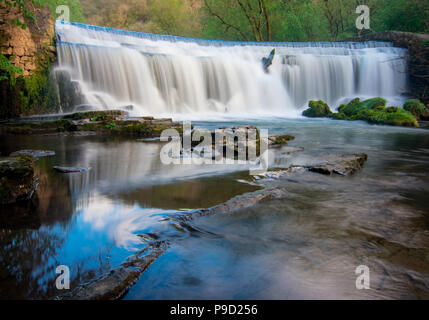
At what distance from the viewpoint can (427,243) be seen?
240 centimetres

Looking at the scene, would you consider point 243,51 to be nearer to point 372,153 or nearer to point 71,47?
point 71,47

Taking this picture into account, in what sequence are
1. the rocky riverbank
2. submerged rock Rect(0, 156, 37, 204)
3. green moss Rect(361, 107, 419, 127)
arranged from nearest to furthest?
1. submerged rock Rect(0, 156, 37, 204)
2. the rocky riverbank
3. green moss Rect(361, 107, 419, 127)

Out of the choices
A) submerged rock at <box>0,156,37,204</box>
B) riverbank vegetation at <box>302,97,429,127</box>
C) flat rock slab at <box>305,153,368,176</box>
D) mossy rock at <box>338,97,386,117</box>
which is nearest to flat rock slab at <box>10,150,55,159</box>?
submerged rock at <box>0,156,37,204</box>

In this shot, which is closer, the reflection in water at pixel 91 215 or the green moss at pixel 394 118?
the reflection in water at pixel 91 215

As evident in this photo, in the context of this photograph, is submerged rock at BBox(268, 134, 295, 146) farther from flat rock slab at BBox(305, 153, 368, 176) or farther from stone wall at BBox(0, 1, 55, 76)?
stone wall at BBox(0, 1, 55, 76)

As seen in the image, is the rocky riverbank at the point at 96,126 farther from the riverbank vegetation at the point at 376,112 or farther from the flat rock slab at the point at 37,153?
the riverbank vegetation at the point at 376,112

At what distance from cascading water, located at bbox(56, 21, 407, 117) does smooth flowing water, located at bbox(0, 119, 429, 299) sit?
30.8 feet

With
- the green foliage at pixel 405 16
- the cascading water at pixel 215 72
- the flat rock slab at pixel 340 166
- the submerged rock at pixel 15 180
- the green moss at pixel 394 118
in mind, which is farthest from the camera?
the green foliage at pixel 405 16

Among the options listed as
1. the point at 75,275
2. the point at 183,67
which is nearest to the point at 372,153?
the point at 75,275

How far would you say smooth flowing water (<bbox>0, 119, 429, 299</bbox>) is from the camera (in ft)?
6.24

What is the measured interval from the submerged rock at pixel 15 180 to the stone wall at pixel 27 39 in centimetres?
879

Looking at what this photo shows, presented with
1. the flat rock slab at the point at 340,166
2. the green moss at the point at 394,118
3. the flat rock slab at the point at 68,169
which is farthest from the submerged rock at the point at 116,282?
the green moss at the point at 394,118

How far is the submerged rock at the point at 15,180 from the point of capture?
303 cm

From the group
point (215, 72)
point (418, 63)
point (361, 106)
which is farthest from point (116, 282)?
point (418, 63)
